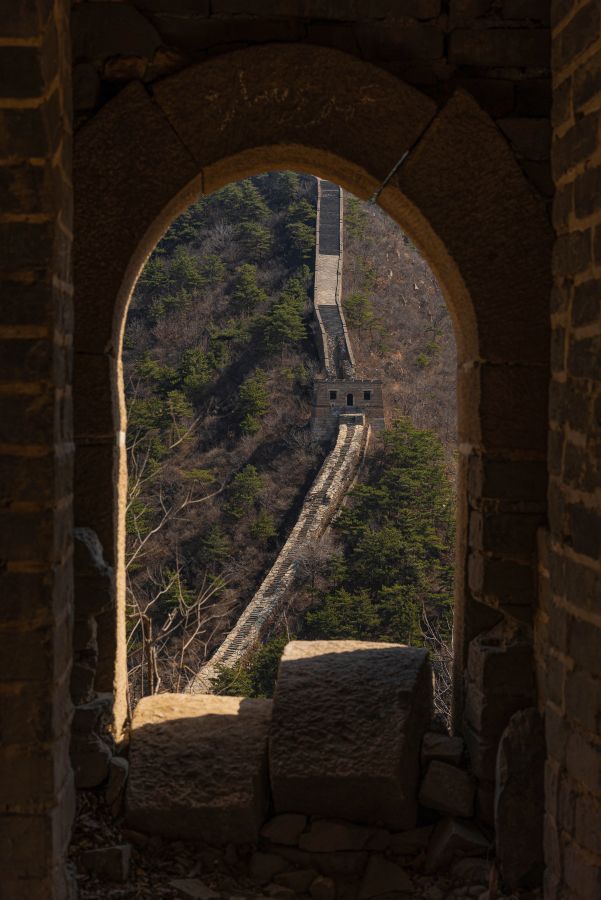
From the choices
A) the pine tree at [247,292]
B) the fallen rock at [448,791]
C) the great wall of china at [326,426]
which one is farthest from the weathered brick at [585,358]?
the pine tree at [247,292]

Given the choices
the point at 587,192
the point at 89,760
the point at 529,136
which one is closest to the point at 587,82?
the point at 587,192

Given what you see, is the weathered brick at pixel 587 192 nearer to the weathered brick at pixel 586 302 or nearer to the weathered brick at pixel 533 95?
the weathered brick at pixel 586 302

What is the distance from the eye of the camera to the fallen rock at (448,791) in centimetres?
325

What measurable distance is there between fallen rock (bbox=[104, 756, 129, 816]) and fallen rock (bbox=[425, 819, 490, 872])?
1131 mm

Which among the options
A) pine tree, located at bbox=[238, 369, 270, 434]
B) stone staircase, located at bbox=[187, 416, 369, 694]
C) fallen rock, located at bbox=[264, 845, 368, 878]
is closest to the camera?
fallen rock, located at bbox=[264, 845, 368, 878]

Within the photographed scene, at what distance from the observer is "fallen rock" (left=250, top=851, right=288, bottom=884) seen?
3141mm

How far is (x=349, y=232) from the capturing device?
33.4 m

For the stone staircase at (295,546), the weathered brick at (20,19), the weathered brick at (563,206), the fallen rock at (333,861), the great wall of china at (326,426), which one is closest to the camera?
the weathered brick at (20,19)

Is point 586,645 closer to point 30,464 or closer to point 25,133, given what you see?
point 30,464

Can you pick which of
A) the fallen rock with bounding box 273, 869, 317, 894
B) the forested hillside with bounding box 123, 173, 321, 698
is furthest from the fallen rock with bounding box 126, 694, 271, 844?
the forested hillside with bounding box 123, 173, 321, 698

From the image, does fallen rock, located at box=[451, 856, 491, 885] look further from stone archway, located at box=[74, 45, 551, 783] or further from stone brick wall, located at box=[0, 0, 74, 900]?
stone brick wall, located at box=[0, 0, 74, 900]

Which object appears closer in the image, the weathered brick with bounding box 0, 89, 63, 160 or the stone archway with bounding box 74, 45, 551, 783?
the weathered brick with bounding box 0, 89, 63, 160

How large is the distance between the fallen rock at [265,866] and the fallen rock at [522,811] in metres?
0.76

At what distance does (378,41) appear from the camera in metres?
3.13
